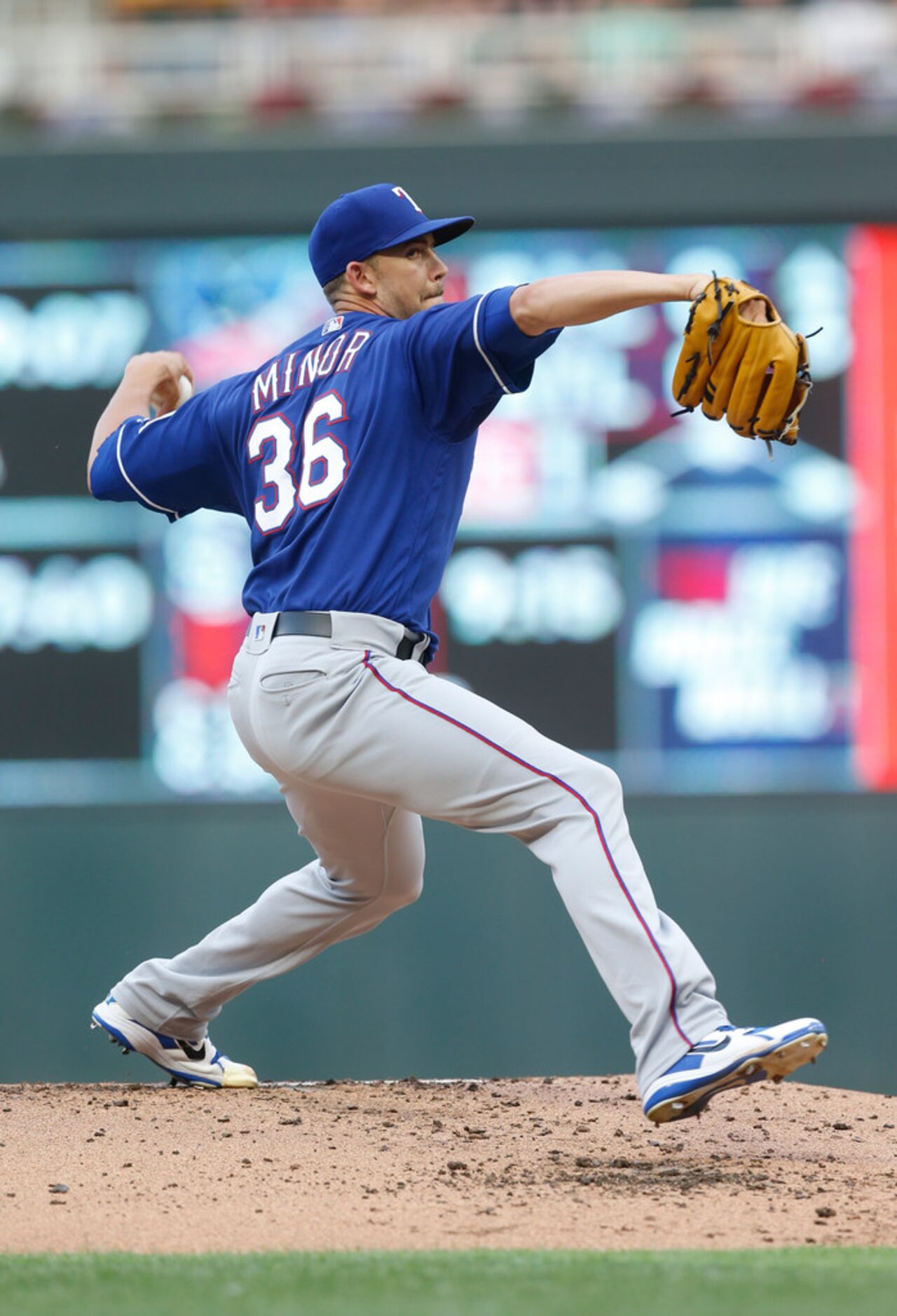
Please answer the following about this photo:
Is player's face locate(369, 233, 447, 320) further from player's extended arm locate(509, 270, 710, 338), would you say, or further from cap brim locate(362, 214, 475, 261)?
player's extended arm locate(509, 270, 710, 338)

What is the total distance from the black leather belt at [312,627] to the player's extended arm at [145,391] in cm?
74

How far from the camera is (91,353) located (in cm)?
605

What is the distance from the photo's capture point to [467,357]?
10.3ft

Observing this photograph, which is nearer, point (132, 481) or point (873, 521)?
point (132, 481)

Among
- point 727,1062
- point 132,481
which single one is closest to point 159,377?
point 132,481

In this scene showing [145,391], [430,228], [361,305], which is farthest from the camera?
[145,391]

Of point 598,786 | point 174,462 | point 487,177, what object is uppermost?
point 487,177

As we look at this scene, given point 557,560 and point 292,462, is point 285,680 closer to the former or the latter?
point 292,462

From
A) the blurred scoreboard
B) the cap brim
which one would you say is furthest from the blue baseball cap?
the blurred scoreboard

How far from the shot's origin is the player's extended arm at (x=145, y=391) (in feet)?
12.9

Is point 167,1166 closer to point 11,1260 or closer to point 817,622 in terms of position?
point 11,1260

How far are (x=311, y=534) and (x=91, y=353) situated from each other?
2.93 meters

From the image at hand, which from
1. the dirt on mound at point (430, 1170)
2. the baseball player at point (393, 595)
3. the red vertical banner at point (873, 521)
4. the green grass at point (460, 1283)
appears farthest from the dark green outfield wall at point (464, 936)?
the green grass at point (460, 1283)

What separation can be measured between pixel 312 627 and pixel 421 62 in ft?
14.1
